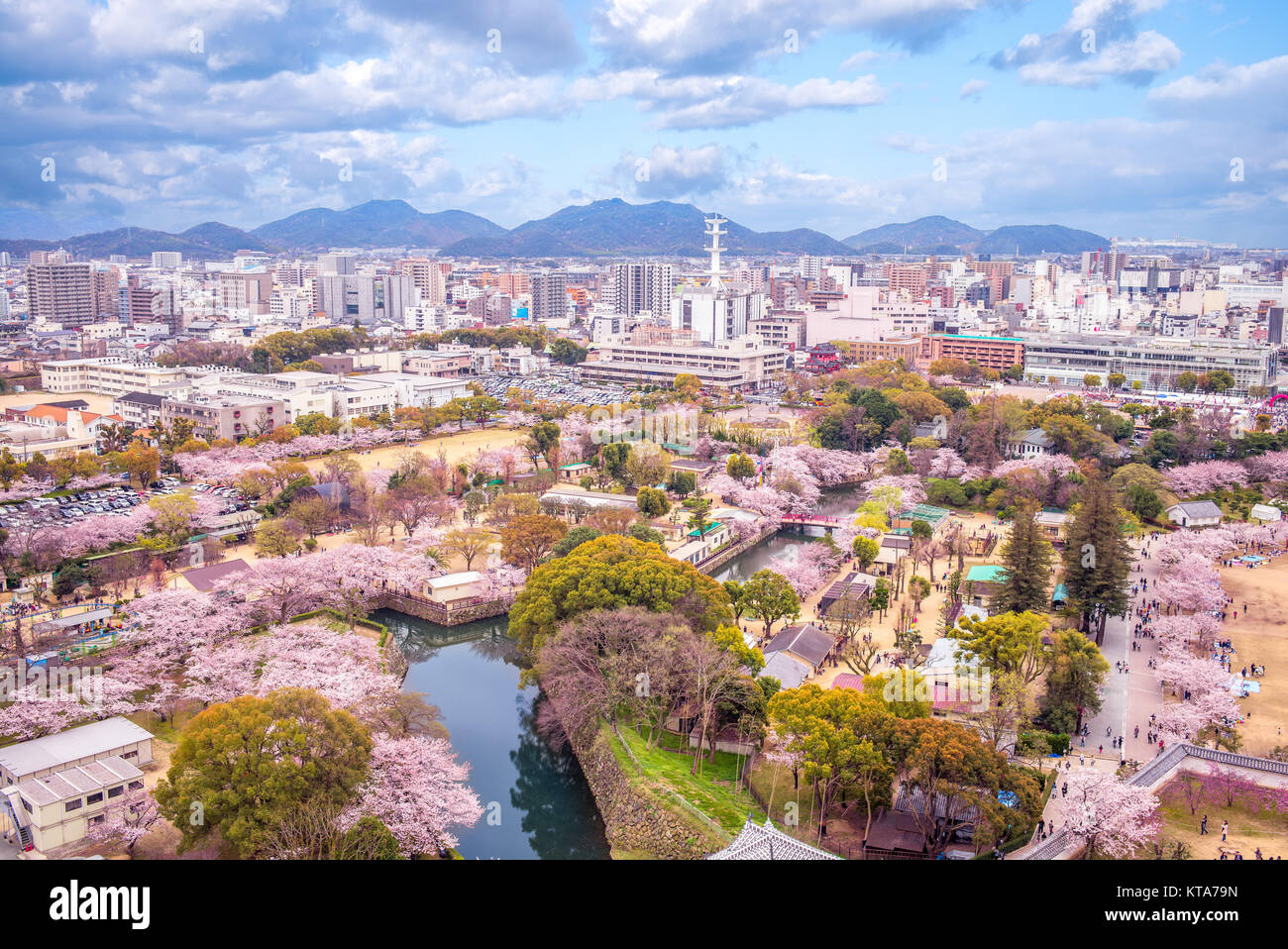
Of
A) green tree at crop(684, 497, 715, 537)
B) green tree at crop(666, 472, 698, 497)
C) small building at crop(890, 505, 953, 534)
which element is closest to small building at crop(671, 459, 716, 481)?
green tree at crop(666, 472, 698, 497)

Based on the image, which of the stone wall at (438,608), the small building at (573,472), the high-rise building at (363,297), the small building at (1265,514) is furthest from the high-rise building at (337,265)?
the small building at (1265,514)

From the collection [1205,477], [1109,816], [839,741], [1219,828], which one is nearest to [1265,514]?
[1205,477]

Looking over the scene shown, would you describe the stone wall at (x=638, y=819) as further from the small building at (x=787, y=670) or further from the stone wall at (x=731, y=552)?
the stone wall at (x=731, y=552)

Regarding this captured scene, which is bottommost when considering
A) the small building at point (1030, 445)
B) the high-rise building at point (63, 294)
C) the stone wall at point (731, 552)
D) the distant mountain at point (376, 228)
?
the stone wall at point (731, 552)
